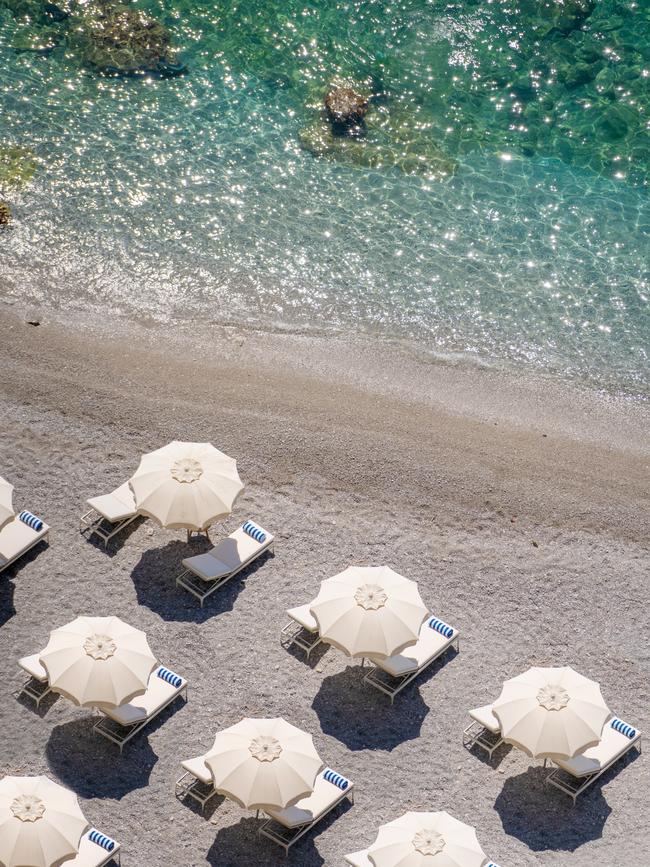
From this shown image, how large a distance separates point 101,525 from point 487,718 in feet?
26.4

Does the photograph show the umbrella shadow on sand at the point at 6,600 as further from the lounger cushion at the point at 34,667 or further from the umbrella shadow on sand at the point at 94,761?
the umbrella shadow on sand at the point at 94,761

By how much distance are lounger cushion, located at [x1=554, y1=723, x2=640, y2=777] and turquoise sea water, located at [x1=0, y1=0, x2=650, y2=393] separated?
974cm

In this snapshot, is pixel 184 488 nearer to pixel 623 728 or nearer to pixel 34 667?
pixel 34 667

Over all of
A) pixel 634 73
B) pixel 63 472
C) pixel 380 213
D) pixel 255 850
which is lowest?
pixel 255 850

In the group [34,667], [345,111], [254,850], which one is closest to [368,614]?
[254,850]

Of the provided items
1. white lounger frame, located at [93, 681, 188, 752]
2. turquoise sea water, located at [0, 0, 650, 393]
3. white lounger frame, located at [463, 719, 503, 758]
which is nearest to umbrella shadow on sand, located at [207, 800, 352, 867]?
white lounger frame, located at [93, 681, 188, 752]

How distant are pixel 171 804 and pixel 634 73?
25.5m

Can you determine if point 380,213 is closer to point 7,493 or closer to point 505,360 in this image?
point 505,360

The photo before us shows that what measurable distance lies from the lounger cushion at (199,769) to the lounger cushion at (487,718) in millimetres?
4607

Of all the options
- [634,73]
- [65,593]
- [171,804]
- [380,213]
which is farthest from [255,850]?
[634,73]

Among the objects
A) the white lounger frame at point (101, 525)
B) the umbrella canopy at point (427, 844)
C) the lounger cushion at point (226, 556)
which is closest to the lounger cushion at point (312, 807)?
the umbrella canopy at point (427, 844)

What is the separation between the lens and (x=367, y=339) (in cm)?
2698

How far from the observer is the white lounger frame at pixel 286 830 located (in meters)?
18.3

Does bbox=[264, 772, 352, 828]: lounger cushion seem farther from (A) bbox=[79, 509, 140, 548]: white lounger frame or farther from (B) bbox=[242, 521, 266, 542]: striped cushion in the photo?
(A) bbox=[79, 509, 140, 548]: white lounger frame
